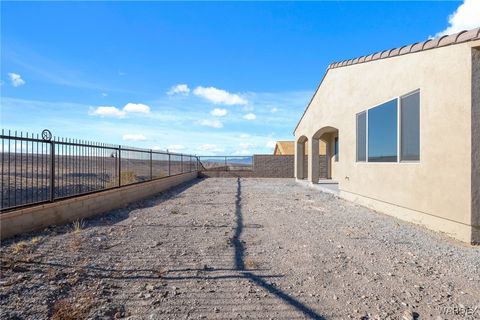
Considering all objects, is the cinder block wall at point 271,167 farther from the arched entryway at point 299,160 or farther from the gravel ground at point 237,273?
the gravel ground at point 237,273

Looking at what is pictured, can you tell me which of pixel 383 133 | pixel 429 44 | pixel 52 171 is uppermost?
pixel 429 44

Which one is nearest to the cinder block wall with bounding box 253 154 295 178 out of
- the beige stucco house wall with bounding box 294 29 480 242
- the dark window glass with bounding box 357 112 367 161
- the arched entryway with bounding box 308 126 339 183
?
the arched entryway with bounding box 308 126 339 183

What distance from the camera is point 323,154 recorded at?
24.1 metres

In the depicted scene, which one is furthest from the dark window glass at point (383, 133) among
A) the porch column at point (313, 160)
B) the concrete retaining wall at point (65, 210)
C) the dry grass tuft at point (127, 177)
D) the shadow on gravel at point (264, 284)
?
the dry grass tuft at point (127, 177)

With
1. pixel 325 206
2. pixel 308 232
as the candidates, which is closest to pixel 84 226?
pixel 308 232

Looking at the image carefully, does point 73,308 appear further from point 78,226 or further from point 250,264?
point 78,226

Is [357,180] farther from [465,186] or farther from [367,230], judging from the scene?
[465,186]

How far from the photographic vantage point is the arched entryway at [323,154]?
16.5 meters

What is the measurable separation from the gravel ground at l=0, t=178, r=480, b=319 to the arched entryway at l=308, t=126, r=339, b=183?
967 cm

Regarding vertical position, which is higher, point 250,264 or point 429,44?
point 429,44

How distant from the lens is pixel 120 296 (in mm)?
3455

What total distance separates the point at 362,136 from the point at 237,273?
7875mm

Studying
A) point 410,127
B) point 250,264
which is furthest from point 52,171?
point 410,127

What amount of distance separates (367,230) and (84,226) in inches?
243
